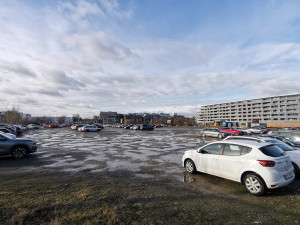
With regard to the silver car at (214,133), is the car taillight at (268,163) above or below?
above

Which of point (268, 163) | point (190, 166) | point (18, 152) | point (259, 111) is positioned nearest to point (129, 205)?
point (190, 166)

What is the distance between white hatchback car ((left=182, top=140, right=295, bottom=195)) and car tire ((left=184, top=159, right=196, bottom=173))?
2.29 ft

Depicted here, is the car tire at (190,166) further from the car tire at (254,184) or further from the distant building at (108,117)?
the distant building at (108,117)

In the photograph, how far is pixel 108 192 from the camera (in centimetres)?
514

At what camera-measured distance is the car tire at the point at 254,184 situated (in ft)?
16.1

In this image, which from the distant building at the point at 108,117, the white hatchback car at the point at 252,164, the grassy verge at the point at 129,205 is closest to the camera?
the grassy verge at the point at 129,205

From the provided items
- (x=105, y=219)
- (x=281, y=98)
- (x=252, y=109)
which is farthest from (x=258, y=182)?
(x=252, y=109)

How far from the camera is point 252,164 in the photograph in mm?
5141

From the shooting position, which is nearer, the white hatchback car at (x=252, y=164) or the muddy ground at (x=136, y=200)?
the muddy ground at (x=136, y=200)

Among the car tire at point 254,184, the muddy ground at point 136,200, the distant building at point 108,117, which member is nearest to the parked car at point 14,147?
the muddy ground at point 136,200

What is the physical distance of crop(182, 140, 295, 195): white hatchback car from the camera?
4.88 m

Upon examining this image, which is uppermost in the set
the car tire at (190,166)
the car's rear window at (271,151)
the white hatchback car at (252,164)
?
the car's rear window at (271,151)

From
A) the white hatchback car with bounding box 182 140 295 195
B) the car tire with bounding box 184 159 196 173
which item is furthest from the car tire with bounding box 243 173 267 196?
the car tire with bounding box 184 159 196 173

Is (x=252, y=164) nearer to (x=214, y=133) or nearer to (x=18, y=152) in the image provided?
(x=18, y=152)
